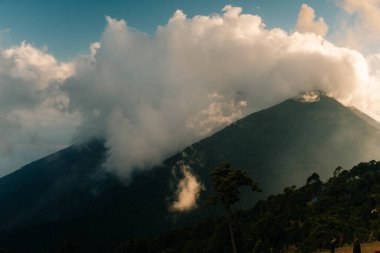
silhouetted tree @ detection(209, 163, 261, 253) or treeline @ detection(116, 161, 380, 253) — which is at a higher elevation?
silhouetted tree @ detection(209, 163, 261, 253)

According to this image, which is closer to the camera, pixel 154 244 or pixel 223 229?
pixel 223 229

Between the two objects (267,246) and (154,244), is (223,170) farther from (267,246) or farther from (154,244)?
(154,244)

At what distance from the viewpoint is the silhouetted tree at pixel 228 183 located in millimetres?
55875

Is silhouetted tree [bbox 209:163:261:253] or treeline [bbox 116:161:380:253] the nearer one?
treeline [bbox 116:161:380:253]

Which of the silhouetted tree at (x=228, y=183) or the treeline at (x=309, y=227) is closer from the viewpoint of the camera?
the treeline at (x=309, y=227)

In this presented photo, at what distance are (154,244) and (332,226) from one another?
443 feet

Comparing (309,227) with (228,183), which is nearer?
(228,183)

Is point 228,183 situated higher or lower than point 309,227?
higher

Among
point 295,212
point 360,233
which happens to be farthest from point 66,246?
point 295,212

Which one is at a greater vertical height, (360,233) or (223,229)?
(223,229)

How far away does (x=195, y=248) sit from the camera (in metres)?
148

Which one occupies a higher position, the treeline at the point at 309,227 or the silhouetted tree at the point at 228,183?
the silhouetted tree at the point at 228,183

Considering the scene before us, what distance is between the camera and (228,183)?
56062 mm

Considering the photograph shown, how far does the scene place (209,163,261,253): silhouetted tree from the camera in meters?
55.9
